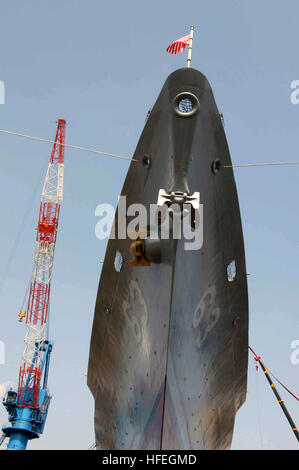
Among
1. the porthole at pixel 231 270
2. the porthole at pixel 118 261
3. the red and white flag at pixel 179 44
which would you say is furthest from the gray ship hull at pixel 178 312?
the red and white flag at pixel 179 44

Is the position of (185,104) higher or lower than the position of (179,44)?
lower

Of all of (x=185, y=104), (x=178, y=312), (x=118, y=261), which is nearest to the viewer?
(x=185, y=104)

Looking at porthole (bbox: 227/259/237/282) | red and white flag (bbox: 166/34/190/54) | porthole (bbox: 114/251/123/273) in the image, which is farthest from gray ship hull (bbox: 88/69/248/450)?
red and white flag (bbox: 166/34/190/54)

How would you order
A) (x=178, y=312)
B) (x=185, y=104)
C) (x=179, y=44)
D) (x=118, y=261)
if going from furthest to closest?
1. (x=118, y=261)
2. (x=179, y=44)
3. (x=178, y=312)
4. (x=185, y=104)

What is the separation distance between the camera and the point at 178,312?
10.4 metres

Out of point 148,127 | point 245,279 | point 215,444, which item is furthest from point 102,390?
point 148,127

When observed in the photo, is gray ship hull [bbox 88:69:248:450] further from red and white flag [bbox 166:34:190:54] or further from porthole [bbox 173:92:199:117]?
red and white flag [bbox 166:34:190:54]

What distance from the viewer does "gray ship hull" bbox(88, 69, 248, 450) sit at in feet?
33.4

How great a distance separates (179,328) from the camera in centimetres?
1052

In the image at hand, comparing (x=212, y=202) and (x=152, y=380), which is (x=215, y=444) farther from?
(x=212, y=202)

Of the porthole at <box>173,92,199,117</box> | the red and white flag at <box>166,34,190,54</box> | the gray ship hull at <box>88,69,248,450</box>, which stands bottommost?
the gray ship hull at <box>88,69,248,450</box>

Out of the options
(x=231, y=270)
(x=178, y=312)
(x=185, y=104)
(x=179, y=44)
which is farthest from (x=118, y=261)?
(x=179, y=44)

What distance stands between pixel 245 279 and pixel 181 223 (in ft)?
11.0

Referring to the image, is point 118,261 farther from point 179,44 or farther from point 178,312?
point 179,44
